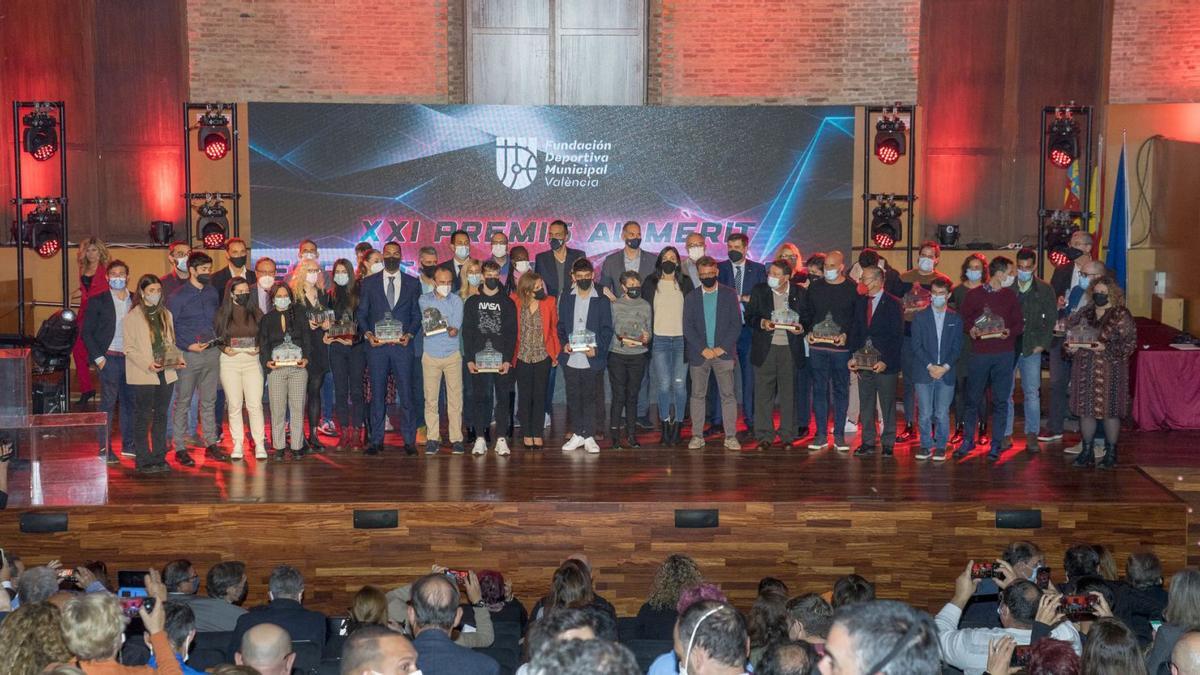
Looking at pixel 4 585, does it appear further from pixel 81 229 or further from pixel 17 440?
pixel 81 229

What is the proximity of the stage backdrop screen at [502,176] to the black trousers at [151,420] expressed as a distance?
3584 millimetres

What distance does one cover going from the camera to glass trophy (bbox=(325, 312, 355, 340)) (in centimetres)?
1080

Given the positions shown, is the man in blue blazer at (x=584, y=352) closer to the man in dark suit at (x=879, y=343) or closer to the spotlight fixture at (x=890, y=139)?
the man in dark suit at (x=879, y=343)

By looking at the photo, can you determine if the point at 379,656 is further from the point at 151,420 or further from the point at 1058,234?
the point at 1058,234

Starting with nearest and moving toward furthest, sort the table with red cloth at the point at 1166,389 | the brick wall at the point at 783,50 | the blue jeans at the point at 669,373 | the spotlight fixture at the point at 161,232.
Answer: the blue jeans at the point at 669,373
the table with red cloth at the point at 1166,389
the spotlight fixture at the point at 161,232
the brick wall at the point at 783,50

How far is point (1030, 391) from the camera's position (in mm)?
11359

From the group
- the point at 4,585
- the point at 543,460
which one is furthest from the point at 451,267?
the point at 4,585

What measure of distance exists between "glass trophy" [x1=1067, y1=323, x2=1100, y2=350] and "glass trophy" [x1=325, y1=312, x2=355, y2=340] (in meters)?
5.33

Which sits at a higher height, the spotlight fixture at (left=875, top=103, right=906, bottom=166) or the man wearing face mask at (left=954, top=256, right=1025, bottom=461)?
the spotlight fixture at (left=875, top=103, right=906, bottom=166)

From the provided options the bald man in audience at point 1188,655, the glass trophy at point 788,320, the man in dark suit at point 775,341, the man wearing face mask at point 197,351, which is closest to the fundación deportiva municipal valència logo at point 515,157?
the man in dark suit at point 775,341

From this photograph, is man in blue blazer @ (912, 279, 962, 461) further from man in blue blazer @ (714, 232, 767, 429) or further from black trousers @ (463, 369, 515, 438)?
black trousers @ (463, 369, 515, 438)

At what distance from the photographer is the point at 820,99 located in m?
15.8

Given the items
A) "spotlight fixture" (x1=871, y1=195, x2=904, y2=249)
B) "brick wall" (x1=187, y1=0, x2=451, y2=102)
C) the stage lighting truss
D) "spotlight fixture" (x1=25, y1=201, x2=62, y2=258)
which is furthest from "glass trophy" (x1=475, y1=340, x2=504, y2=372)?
"brick wall" (x1=187, y1=0, x2=451, y2=102)

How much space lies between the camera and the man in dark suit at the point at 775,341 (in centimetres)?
1097
